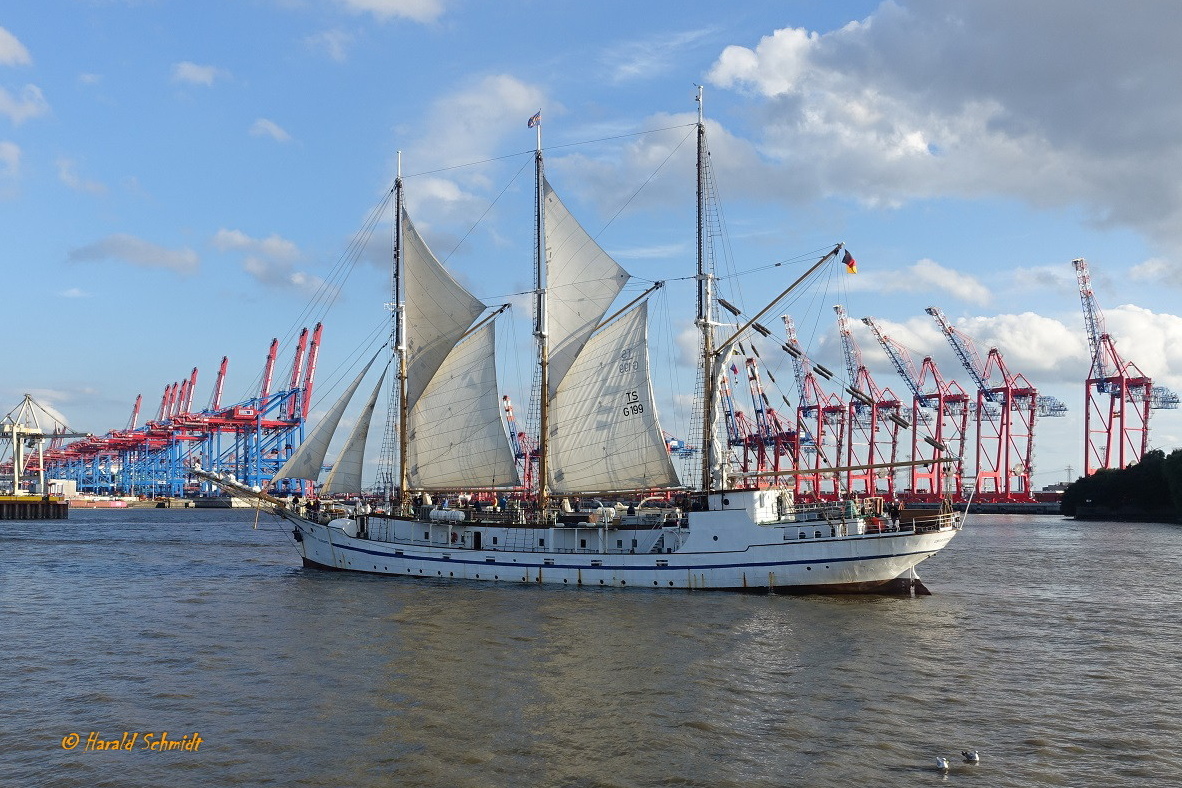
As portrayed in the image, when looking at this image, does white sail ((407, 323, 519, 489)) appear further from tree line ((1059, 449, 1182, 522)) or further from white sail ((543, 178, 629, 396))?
tree line ((1059, 449, 1182, 522))

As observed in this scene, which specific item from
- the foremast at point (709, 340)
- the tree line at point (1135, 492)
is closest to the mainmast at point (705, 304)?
the foremast at point (709, 340)

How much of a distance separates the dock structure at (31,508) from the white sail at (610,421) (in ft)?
317

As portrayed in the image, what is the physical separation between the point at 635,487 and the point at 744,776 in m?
28.0

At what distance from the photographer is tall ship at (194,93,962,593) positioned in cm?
3931

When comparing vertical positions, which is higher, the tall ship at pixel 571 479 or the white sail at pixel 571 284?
A: the white sail at pixel 571 284

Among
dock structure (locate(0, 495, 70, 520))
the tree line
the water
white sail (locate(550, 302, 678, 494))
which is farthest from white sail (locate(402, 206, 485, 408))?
the tree line

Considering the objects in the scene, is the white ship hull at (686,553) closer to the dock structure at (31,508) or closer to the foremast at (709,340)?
the foremast at (709,340)

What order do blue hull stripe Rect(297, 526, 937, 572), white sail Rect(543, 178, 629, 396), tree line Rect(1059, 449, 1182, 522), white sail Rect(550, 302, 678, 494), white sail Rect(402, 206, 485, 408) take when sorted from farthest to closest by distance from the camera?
tree line Rect(1059, 449, 1182, 522), white sail Rect(402, 206, 485, 408), white sail Rect(543, 178, 629, 396), white sail Rect(550, 302, 678, 494), blue hull stripe Rect(297, 526, 937, 572)

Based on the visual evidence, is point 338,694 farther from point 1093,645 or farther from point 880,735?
point 1093,645

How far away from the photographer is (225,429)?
17562 centimetres

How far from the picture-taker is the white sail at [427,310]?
159ft

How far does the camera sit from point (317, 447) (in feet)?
158

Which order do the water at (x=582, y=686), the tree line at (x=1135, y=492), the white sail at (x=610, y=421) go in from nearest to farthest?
1. the water at (x=582, y=686)
2. the white sail at (x=610, y=421)
3. the tree line at (x=1135, y=492)

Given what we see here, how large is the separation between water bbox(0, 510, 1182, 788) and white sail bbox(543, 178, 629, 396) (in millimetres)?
12758
